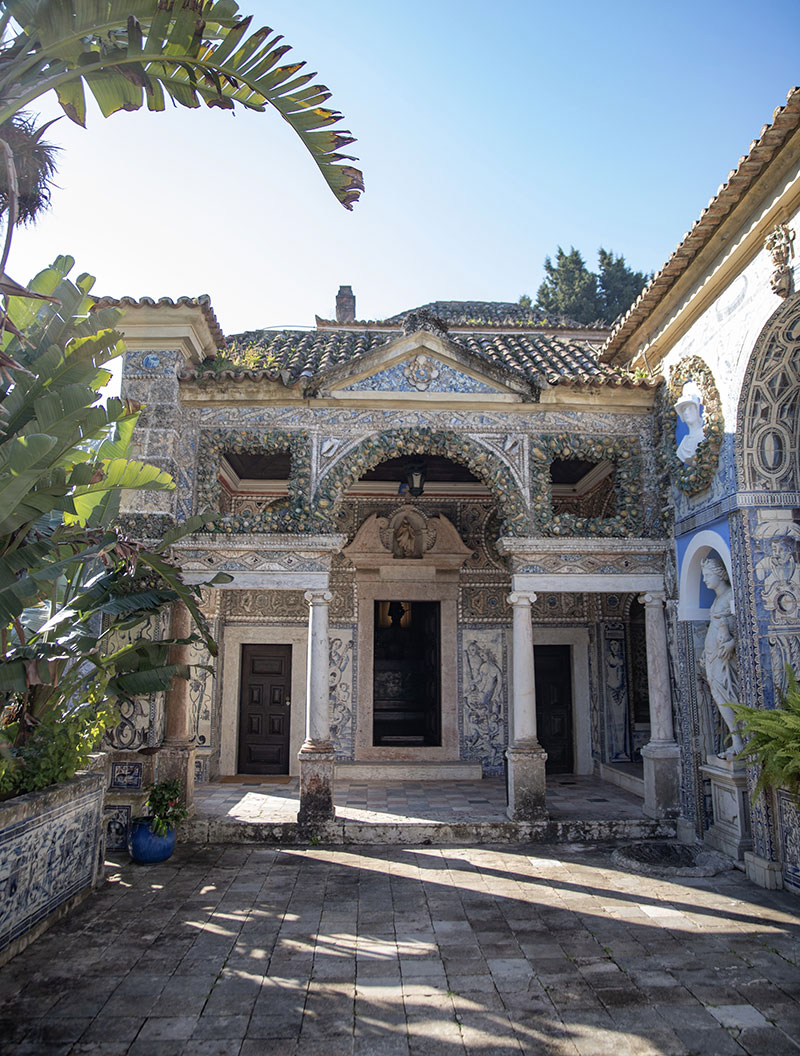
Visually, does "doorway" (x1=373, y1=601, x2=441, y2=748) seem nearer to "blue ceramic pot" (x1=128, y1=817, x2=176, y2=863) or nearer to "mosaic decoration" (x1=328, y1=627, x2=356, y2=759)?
"mosaic decoration" (x1=328, y1=627, x2=356, y2=759)

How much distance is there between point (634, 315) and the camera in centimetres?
859

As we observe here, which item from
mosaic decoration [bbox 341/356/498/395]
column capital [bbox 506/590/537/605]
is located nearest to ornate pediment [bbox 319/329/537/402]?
mosaic decoration [bbox 341/356/498/395]

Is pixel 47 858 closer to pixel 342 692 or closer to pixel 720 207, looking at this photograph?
pixel 342 692

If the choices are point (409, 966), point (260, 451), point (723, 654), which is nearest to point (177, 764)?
point (260, 451)

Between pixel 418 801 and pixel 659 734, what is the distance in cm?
292

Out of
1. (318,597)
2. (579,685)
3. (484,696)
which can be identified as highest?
(318,597)

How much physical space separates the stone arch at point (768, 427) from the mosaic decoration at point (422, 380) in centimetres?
278

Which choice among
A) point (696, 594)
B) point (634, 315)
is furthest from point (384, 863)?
point (634, 315)

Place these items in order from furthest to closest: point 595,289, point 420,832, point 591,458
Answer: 1. point 595,289
2. point 591,458
3. point 420,832

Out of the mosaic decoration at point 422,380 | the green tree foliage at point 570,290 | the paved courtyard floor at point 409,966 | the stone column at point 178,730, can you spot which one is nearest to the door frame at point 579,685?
the mosaic decoration at point 422,380

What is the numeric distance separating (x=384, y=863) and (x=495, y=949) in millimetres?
2211

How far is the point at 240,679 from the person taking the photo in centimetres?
1073

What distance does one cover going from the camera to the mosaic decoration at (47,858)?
4660mm

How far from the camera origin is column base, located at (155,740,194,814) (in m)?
7.66
